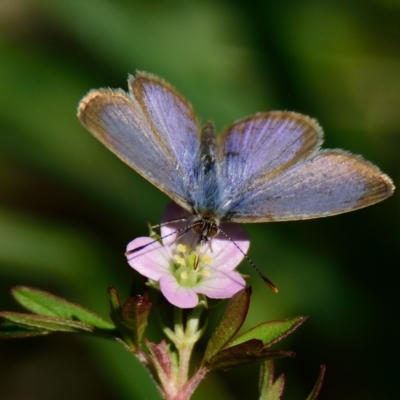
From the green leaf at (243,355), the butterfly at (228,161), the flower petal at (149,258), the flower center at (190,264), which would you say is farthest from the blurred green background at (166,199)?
the green leaf at (243,355)

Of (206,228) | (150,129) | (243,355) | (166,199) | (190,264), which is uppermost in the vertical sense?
(150,129)

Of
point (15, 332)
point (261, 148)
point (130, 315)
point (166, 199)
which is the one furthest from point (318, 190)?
point (166, 199)

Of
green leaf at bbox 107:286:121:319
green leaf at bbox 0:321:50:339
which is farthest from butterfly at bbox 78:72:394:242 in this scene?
green leaf at bbox 0:321:50:339

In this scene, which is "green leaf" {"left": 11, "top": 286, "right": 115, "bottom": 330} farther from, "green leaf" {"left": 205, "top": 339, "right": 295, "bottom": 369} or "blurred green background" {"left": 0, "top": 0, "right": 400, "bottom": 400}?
"blurred green background" {"left": 0, "top": 0, "right": 400, "bottom": 400}

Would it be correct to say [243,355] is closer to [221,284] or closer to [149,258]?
[221,284]

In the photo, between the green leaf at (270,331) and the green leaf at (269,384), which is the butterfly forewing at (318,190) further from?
the green leaf at (269,384)
